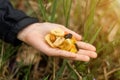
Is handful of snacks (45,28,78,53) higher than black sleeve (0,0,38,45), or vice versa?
black sleeve (0,0,38,45)

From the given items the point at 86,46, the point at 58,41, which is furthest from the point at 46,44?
the point at 86,46

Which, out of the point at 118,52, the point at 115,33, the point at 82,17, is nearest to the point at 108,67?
the point at 118,52

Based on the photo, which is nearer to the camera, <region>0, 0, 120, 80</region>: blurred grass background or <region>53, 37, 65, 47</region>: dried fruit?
<region>53, 37, 65, 47</region>: dried fruit

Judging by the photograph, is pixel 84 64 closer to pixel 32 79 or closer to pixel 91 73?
pixel 91 73

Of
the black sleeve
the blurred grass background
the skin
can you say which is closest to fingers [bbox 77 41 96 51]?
the skin

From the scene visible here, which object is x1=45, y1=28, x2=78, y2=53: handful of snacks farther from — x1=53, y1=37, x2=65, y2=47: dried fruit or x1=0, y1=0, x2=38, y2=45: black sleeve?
x1=0, y1=0, x2=38, y2=45: black sleeve

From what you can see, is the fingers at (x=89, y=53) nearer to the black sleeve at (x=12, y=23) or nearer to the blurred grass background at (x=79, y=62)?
the blurred grass background at (x=79, y=62)
